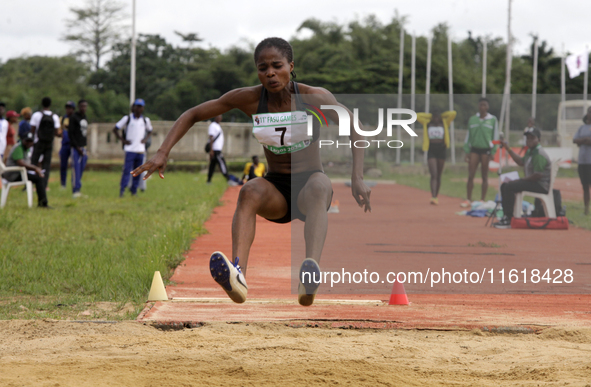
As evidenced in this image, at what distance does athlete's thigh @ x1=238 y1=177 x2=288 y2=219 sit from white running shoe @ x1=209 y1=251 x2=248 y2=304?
1.56ft

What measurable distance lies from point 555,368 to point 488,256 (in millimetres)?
4410

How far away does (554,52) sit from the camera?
A: 5653 centimetres

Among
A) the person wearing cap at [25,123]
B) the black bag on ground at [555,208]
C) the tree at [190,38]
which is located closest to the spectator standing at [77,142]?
the person wearing cap at [25,123]

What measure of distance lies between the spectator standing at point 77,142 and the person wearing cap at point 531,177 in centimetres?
854

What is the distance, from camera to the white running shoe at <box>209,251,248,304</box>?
3871 millimetres

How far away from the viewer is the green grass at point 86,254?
584cm

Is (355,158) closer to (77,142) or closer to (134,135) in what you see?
(134,135)

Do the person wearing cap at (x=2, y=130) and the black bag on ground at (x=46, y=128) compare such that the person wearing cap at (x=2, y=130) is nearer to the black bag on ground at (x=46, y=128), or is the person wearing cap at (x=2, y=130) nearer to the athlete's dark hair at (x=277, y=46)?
the black bag on ground at (x=46, y=128)

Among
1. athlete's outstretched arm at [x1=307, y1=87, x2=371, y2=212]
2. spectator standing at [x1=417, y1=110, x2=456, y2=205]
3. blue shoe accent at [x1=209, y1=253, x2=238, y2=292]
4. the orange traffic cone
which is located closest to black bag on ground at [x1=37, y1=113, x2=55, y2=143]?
spectator standing at [x1=417, y1=110, x2=456, y2=205]

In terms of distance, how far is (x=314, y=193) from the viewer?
4309 mm

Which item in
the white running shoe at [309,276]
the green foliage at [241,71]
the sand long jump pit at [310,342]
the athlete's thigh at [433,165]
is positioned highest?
the green foliage at [241,71]

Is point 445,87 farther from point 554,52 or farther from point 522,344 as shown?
point 522,344

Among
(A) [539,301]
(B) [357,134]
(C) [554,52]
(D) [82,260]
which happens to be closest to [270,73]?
(B) [357,134]

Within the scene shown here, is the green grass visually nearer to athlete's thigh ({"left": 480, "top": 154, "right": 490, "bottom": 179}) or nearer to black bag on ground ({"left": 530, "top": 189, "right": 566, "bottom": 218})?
black bag on ground ({"left": 530, "top": 189, "right": 566, "bottom": 218})
